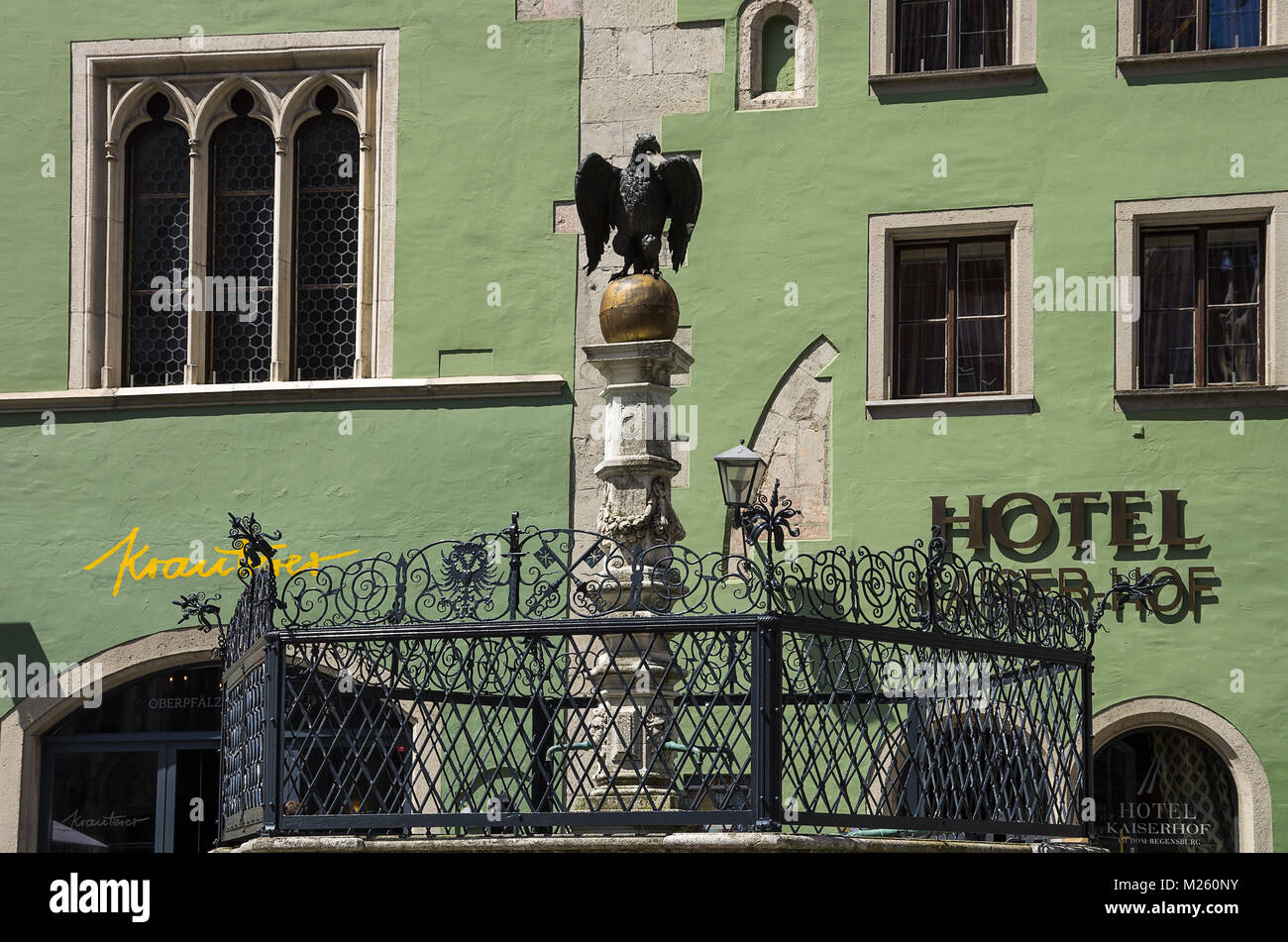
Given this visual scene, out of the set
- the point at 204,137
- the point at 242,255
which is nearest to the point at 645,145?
the point at 242,255

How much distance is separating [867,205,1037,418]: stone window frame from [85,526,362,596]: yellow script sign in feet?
15.1

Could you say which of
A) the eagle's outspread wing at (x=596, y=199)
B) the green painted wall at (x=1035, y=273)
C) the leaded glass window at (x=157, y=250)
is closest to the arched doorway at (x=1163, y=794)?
the green painted wall at (x=1035, y=273)

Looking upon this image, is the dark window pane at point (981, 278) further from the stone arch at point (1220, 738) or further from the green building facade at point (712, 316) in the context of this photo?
the stone arch at point (1220, 738)

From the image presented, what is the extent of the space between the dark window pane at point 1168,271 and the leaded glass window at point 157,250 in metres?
8.18

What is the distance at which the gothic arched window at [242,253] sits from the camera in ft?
A: 64.1

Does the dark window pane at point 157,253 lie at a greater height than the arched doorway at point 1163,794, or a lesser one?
greater

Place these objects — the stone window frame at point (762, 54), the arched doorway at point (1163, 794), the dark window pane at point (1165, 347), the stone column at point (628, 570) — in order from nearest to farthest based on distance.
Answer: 1. the stone column at point (628, 570)
2. the arched doorway at point (1163, 794)
3. the dark window pane at point (1165, 347)
4. the stone window frame at point (762, 54)

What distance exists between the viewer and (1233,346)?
17.8m

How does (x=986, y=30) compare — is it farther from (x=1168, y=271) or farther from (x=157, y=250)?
(x=157, y=250)

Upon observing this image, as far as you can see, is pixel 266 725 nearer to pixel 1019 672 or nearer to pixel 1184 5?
pixel 1019 672

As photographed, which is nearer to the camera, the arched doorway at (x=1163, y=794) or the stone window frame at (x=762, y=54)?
the arched doorway at (x=1163, y=794)

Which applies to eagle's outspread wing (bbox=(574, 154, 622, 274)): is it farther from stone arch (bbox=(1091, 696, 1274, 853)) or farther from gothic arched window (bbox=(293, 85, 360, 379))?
gothic arched window (bbox=(293, 85, 360, 379))
